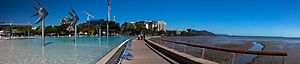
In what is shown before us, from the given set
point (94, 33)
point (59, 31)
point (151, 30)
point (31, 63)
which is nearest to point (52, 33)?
point (59, 31)

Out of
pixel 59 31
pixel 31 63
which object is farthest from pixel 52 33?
pixel 31 63

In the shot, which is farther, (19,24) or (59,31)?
(19,24)

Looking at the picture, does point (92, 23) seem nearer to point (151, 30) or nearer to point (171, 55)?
point (151, 30)

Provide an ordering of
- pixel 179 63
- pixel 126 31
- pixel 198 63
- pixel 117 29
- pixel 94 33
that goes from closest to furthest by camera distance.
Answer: pixel 198 63, pixel 179 63, pixel 94 33, pixel 117 29, pixel 126 31

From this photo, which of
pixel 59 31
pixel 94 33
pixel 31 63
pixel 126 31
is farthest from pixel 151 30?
pixel 31 63

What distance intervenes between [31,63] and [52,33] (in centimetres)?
10702

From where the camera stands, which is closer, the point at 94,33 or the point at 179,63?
the point at 179,63

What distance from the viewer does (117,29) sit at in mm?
133625

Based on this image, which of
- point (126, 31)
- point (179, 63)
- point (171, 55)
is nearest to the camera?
point (179, 63)

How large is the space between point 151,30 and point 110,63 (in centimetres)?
13862

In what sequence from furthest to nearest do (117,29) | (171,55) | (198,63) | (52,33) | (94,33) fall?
(117,29), (94,33), (52,33), (171,55), (198,63)

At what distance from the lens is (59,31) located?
118375 mm

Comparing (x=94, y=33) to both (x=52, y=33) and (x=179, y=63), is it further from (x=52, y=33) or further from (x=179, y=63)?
(x=179, y=63)

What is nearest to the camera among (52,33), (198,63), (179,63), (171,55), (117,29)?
(198,63)
